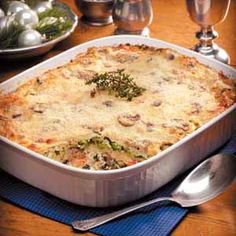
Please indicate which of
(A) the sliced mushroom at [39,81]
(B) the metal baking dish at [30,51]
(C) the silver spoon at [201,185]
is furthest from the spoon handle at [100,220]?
(B) the metal baking dish at [30,51]

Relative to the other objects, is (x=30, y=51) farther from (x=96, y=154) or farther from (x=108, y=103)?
(x=96, y=154)

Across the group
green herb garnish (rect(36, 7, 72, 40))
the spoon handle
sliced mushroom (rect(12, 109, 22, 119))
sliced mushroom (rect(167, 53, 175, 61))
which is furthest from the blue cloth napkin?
green herb garnish (rect(36, 7, 72, 40))

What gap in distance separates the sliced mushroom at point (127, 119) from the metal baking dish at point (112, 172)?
0.12 metres

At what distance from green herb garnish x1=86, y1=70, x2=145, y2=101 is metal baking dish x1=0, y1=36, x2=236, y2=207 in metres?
0.18

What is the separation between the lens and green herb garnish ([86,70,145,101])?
4.47 ft

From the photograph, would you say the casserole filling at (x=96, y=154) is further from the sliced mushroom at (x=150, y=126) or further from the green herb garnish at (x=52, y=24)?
the green herb garnish at (x=52, y=24)

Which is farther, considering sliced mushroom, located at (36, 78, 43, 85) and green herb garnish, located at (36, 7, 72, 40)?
green herb garnish, located at (36, 7, 72, 40)

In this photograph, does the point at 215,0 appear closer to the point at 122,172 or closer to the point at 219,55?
the point at 219,55

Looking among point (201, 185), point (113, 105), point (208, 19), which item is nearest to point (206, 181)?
point (201, 185)

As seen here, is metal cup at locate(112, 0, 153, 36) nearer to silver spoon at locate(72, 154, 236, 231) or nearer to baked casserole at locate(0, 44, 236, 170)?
baked casserole at locate(0, 44, 236, 170)

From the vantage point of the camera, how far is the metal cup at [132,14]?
1769mm

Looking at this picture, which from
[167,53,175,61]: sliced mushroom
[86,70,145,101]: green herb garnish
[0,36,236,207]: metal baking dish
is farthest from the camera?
[167,53,175,61]: sliced mushroom

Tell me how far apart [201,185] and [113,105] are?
25 cm

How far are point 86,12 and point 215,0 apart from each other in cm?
43
